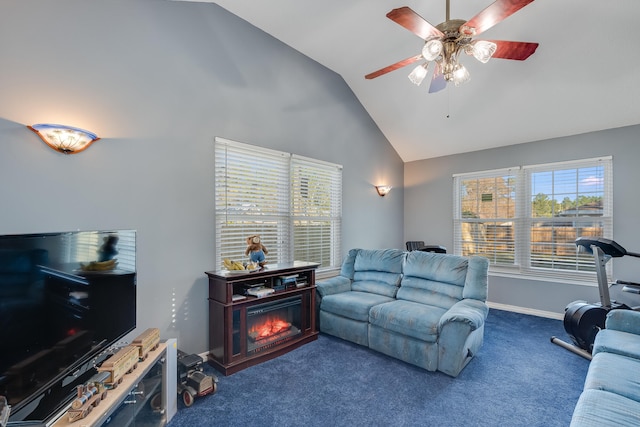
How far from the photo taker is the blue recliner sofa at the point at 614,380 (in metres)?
1.34

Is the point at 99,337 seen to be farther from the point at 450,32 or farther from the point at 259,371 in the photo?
the point at 450,32

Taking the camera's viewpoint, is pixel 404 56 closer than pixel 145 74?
No

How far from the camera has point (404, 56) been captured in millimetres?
3604

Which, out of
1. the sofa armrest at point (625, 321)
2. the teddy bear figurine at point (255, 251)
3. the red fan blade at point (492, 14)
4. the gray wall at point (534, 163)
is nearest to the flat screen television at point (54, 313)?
the teddy bear figurine at point (255, 251)

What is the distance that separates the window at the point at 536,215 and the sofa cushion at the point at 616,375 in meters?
2.67

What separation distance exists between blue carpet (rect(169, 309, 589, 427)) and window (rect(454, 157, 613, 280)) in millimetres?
1618

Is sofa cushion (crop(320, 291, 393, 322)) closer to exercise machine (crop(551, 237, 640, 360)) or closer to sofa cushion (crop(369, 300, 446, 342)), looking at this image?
sofa cushion (crop(369, 300, 446, 342))

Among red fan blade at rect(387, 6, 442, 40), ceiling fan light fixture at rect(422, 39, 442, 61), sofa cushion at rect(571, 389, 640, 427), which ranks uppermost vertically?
red fan blade at rect(387, 6, 442, 40)

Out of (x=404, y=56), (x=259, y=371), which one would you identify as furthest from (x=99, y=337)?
(x=404, y=56)

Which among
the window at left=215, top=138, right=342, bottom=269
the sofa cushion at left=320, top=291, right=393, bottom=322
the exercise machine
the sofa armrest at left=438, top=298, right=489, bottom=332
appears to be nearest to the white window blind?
the window at left=215, top=138, right=342, bottom=269

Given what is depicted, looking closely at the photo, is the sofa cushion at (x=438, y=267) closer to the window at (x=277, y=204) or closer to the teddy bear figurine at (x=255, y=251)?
the window at (x=277, y=204)

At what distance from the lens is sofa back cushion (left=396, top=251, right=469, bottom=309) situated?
10.2 feet

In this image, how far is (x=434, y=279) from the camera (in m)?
3.28

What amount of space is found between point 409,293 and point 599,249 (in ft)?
6.85
